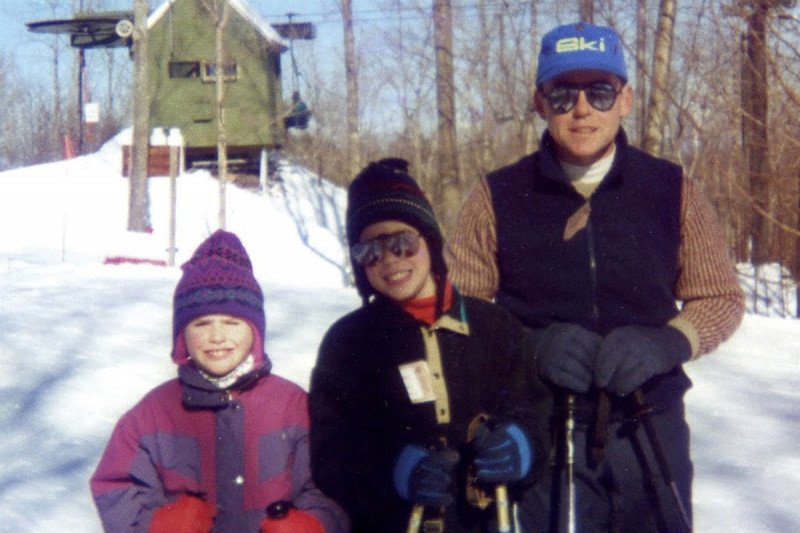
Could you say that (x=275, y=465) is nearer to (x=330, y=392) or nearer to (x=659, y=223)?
(x=330, y=392)

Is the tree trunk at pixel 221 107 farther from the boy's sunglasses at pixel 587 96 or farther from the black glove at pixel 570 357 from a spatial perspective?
the black glove at pixel 570 357

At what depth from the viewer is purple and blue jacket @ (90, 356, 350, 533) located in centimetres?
265

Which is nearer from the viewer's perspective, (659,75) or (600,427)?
(600,427)

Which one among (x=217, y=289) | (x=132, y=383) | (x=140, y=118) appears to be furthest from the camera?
(x=140, y=118)

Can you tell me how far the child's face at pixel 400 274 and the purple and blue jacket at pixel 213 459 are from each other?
0.41 metres

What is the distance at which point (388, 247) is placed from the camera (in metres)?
2.71

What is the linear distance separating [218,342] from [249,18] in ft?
86.7

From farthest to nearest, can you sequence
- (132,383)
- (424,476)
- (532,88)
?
(532,88), (132,383), (424,476)

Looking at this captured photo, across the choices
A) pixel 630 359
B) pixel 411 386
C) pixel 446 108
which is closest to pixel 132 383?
pixel 411 386

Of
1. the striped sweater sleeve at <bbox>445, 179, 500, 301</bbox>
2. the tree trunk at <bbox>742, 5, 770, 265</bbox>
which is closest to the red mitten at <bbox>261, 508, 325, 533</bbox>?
the striped sweater sleeve at <bbox>445, 179, 500, 301</bbox>

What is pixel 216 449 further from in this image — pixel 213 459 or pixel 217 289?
pixel 217 289

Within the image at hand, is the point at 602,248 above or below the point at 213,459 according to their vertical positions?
above

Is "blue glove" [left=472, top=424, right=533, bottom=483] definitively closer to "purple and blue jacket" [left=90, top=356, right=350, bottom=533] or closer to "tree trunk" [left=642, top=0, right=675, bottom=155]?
"purple and blue jacket" [left=90, top=356, right=350, bottom=533]

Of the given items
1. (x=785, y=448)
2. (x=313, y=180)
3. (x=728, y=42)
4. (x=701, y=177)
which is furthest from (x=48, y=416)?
(x=313, y=180)
